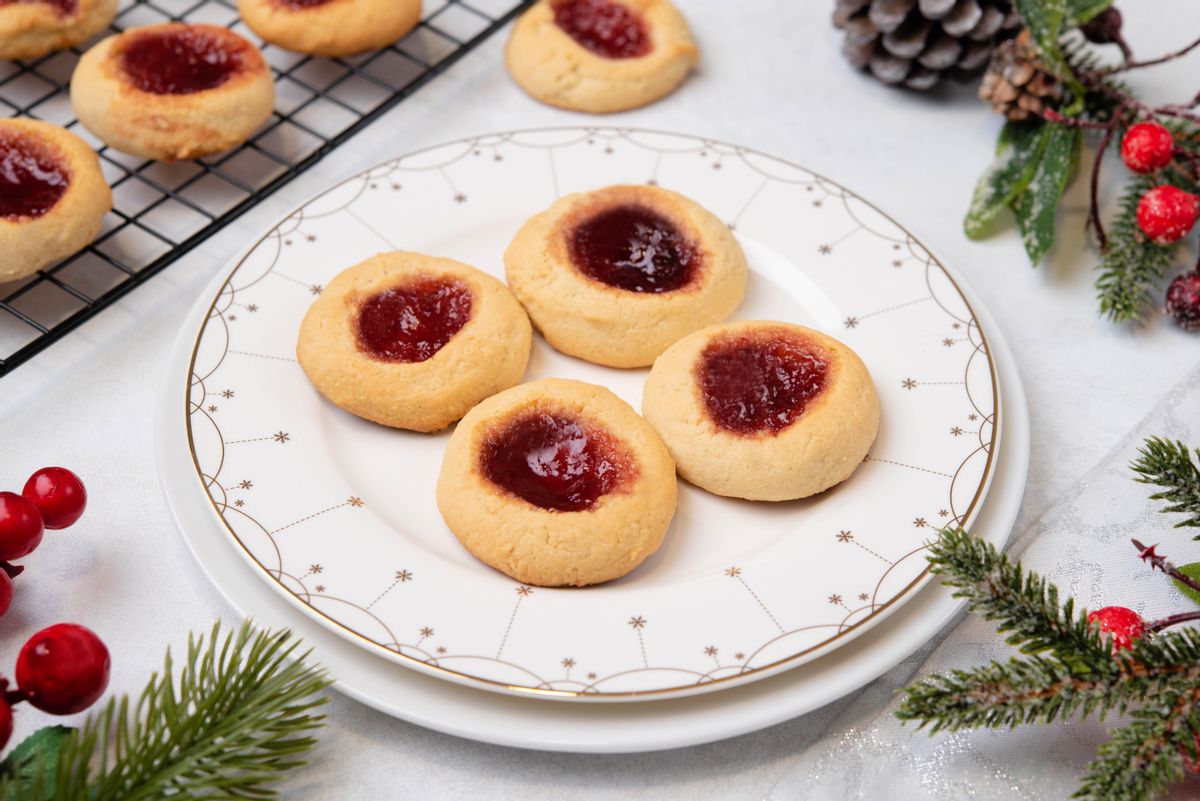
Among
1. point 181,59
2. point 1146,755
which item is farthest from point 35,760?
point 181,59

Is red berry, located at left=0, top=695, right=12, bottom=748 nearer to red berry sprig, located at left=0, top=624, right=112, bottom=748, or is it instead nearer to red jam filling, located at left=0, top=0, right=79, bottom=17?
red berry sprig, located at left=0, top=624, right=112, bottom=748

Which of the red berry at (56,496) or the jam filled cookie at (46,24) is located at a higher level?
the jam filled cookie at (46,24)

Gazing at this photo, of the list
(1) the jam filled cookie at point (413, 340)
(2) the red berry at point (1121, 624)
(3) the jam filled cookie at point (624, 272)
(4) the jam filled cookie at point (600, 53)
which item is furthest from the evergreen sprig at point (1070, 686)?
(4) the jam filled cookie at point (600, 53)

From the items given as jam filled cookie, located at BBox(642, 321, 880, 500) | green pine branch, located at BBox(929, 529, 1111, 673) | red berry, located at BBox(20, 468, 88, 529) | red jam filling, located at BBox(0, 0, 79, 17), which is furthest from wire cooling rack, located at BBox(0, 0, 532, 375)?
green pine branch, located at BBox(929, 529, 1111, 673)

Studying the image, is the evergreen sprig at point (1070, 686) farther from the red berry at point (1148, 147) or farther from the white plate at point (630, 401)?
the red berry at point (1148, 147)

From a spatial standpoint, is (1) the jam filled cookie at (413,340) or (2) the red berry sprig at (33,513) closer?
(2) the red berry sprig at (33,513)

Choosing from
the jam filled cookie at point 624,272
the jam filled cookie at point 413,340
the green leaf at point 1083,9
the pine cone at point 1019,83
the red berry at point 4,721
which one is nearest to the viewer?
the red berry at point 4,721

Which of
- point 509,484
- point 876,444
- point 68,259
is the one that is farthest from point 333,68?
point 876,444

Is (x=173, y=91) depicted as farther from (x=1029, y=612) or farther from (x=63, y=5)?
(x=1029, y=612)

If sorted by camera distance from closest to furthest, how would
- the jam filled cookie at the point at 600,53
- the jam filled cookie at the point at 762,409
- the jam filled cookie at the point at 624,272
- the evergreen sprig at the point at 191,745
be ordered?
the evergreen sprig at the point at 191,745, the jam filled cookie at the point at 762,409, the jam filled cookie at the point at 624,272, the jam filled cookie at the point at 600,53
